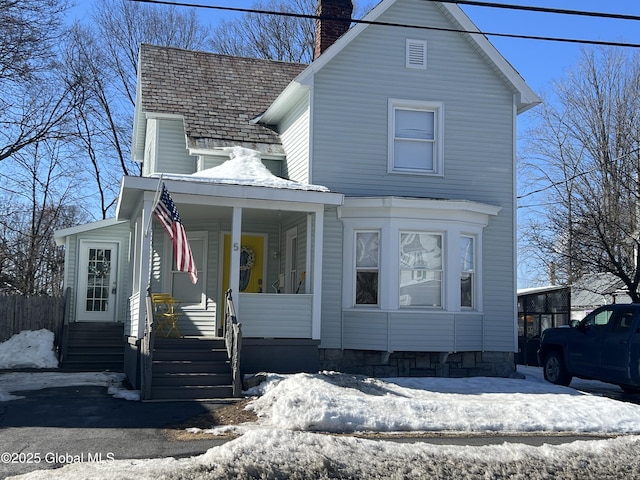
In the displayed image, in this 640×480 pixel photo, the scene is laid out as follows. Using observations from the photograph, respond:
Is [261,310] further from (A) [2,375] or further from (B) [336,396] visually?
(A) [2,375]

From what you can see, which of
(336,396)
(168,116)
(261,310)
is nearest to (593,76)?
(168,116)

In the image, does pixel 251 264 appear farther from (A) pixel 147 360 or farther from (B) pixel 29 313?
(B) pixel 29 313

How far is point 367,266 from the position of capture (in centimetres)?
1511

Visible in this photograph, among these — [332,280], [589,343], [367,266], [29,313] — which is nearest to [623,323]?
[589,343]

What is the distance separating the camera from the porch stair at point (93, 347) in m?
18.0

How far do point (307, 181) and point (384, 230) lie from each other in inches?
76.2

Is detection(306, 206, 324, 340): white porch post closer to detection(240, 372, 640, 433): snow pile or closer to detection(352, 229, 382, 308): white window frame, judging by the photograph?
detection(352, 229, 382, 308): white window frame

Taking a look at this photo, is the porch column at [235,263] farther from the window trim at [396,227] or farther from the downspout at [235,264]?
the window trim at [396,227]

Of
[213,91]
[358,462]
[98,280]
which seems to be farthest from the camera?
[98,280]

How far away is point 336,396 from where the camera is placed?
1067 cm

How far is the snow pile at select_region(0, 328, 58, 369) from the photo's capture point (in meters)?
18.0

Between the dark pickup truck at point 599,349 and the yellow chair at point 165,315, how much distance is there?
7.92m

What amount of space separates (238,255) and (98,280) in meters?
8.47

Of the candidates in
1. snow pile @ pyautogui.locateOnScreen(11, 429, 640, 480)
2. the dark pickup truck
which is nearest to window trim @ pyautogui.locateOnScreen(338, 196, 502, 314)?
the dark pickup truck
